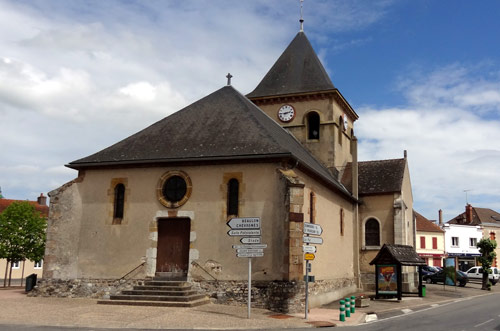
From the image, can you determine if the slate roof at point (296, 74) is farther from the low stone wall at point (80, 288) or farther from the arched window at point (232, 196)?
the low stone wall at point (80, 288)

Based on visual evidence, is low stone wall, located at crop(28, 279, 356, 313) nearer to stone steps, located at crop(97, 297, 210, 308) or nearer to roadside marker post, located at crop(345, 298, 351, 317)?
stone steps, located at crop(97, 297, 210, 308)

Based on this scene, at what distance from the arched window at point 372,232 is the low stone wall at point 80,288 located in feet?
47.0

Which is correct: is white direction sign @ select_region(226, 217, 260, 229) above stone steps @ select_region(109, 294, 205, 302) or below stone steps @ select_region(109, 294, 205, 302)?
above

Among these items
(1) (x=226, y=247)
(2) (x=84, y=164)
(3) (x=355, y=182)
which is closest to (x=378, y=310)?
(1) (x=226, y=247)

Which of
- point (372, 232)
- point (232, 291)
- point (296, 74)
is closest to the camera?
point (232, 291)

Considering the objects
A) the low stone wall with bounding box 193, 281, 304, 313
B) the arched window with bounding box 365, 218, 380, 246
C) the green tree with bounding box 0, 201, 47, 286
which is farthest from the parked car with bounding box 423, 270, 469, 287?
the green tree with bounding box 0, 201, 47, 286

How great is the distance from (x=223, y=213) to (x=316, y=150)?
11014 mm

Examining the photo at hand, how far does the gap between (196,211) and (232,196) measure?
1.40 metres

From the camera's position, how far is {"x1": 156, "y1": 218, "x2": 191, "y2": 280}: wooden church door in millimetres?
17453

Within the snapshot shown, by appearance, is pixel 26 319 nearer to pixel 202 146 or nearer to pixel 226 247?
pixel 226 247

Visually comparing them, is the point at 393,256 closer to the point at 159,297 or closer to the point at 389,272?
the point at 389,272

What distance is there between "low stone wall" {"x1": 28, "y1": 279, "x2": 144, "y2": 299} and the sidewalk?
553 mm

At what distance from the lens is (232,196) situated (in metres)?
17.5

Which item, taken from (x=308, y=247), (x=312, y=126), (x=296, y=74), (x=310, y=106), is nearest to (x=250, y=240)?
(x=308, y=247)
